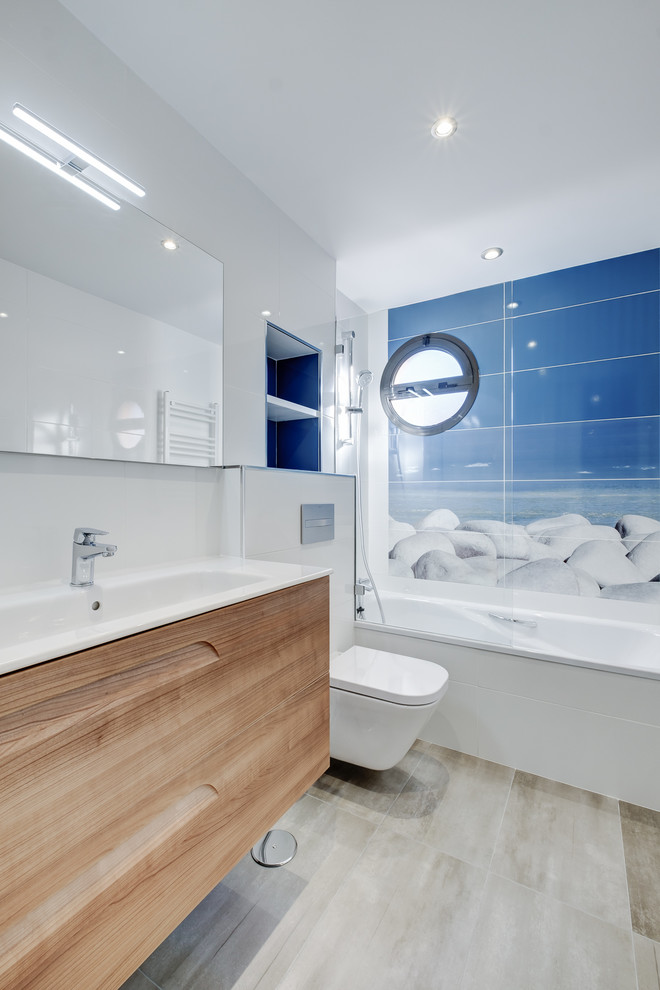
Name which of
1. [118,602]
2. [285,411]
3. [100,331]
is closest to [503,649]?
[285,411]

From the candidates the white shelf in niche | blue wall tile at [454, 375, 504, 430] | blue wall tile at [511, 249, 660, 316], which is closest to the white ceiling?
blue wall tile at [511, 249, 660, 316]

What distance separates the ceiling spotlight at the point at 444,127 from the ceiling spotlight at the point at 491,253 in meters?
0.82

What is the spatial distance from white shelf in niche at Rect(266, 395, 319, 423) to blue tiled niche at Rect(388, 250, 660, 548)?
0.62 meters

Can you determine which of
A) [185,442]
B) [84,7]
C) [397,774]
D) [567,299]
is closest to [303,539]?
[185,442]

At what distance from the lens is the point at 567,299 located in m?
2.52

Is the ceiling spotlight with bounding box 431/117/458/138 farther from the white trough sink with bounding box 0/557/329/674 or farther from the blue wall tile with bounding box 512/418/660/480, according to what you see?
the white trough sink with bounding box 0/557/329/674

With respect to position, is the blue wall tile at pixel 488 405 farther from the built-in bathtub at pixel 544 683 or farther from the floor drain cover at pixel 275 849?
the floor drain cover at pixel 275 849

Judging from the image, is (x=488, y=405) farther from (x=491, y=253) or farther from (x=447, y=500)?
(x=491, y=253)

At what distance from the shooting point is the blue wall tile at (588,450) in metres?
2.36

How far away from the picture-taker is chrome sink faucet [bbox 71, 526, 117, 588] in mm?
1094

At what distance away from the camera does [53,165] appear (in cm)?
115

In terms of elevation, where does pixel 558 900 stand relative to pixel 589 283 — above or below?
below

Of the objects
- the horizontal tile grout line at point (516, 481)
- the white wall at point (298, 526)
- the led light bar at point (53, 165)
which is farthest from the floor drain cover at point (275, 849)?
the led light bar at point (53, 165)

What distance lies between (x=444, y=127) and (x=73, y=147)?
1209 mm
